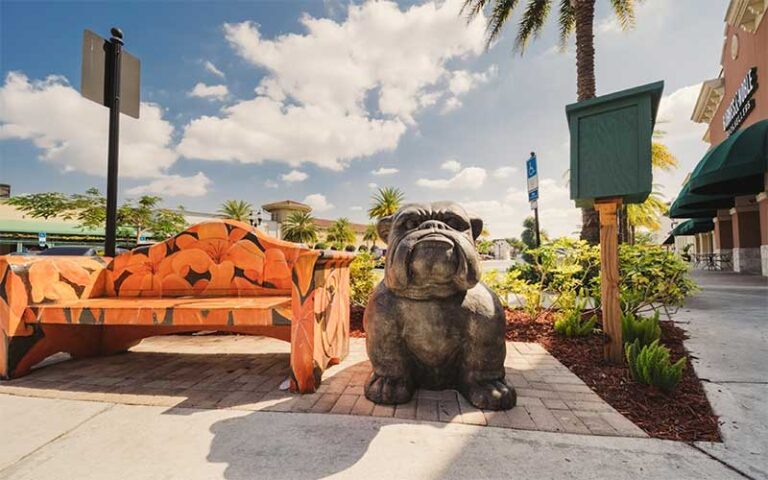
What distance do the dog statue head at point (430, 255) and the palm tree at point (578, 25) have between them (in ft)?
20.1

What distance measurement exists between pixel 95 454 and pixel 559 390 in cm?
265

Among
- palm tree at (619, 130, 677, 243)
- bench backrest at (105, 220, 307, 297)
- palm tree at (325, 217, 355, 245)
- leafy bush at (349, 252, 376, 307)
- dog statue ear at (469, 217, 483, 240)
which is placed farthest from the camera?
palm tree at (325, 217, 355, 245)

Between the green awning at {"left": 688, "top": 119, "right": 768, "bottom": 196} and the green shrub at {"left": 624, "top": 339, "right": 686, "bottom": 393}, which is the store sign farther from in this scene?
the green shrub at {"left": 624, "top": 339, "right": 686, "bottom": 393}

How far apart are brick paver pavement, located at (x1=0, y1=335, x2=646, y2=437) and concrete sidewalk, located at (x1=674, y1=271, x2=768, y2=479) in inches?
17.0

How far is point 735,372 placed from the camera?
251 cm

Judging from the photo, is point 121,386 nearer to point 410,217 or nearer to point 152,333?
point 152,333

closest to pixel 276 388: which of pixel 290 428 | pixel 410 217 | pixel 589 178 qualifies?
pixel 290 428

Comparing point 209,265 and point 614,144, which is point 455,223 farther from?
point 209,265

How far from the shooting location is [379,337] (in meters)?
2.03

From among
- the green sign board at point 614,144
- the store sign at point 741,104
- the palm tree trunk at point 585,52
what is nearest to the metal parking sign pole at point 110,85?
the green sign board at point 614,144

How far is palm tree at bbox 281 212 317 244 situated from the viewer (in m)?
44.1

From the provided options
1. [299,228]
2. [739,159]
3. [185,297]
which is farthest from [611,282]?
[299,228]

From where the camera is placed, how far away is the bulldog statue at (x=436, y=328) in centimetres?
196

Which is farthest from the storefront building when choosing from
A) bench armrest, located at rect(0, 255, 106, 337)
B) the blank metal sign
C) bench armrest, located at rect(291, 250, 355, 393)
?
bench armrest, located at rect(0, 255, 106, 337)
